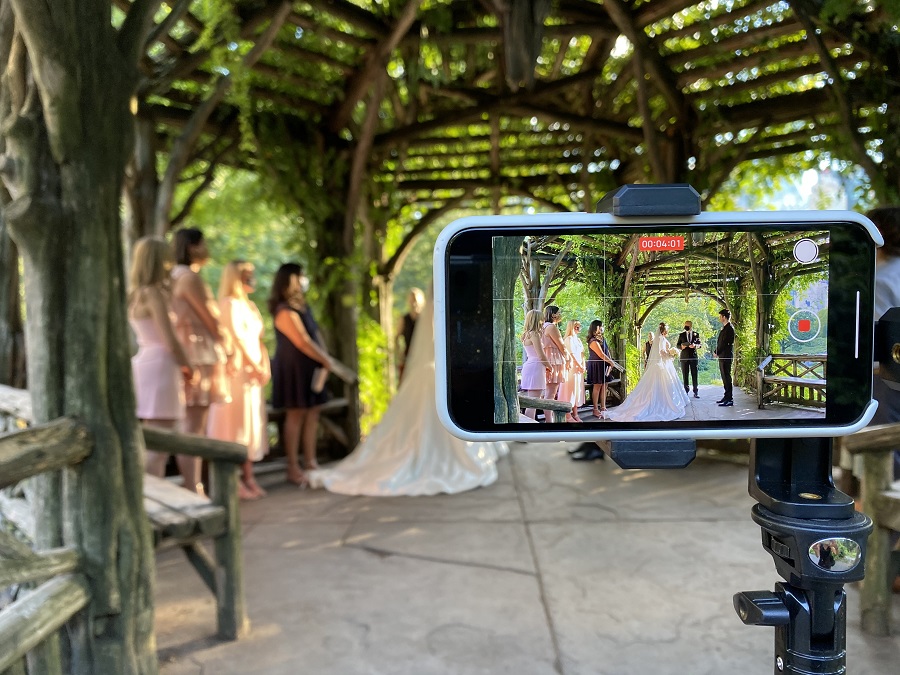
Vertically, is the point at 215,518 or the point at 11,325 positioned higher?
the point at 11,325

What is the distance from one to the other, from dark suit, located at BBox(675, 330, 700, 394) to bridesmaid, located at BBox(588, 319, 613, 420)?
99 mm

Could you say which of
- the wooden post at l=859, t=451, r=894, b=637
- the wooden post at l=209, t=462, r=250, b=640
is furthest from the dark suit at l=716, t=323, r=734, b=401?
the wooden post at l=209, t=462, r=250, b=640

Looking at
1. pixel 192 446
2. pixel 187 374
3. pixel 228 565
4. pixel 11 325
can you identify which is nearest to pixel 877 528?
pixel 228 565

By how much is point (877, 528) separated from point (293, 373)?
3.81m

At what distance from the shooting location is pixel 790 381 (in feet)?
3.15

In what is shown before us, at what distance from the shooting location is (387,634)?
2758 millimetres

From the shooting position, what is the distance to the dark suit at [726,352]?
96 centimetres

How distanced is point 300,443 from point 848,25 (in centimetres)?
494

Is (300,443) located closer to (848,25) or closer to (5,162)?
(5,162)

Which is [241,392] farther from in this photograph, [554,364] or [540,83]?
[554,364]

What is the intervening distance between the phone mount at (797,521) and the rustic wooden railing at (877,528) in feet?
5.94

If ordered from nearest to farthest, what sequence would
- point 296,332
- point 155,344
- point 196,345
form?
point 155,344, point 196,345, point 296,332

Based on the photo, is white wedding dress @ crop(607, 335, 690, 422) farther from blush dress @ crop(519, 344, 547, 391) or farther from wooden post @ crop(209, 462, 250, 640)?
wooden post @ crop(209, 462, 250, 640)

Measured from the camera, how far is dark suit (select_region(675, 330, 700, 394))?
0.95 metres
